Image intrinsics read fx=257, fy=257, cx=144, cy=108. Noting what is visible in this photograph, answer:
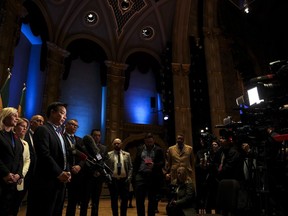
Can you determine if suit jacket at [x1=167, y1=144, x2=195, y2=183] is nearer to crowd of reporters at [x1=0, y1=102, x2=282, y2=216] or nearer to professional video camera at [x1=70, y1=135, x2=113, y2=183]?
crowd of reporters at [x1=0, y1=102, x2=282, y2=216]

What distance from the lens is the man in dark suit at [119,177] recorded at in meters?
4.07

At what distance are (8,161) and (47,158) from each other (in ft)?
1.95

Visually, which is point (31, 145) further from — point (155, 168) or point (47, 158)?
point (155, 168)

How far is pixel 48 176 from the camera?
7.58 feet

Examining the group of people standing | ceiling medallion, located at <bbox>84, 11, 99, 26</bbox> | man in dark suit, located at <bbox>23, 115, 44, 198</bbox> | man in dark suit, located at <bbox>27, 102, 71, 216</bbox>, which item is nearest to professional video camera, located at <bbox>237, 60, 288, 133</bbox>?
the group of people standing

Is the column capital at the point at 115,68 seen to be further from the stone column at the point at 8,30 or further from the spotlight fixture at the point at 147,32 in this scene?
the stone column at the point at 8,30

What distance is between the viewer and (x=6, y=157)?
8.47 ft

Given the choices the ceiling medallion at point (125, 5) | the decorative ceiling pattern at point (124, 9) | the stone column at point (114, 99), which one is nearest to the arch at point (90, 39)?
the stone column at point (114, 99)

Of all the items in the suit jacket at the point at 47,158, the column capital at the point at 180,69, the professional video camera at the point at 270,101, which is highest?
the column capital at the point at 180,69

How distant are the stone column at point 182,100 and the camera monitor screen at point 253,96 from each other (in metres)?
8.20

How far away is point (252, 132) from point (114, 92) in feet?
33.8

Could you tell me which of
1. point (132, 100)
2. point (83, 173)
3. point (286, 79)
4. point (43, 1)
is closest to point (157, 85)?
point (132, 100)

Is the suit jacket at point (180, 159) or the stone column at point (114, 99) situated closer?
the suit jacket at point (180, 159)

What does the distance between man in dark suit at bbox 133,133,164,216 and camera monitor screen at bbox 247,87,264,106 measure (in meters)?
1.78
